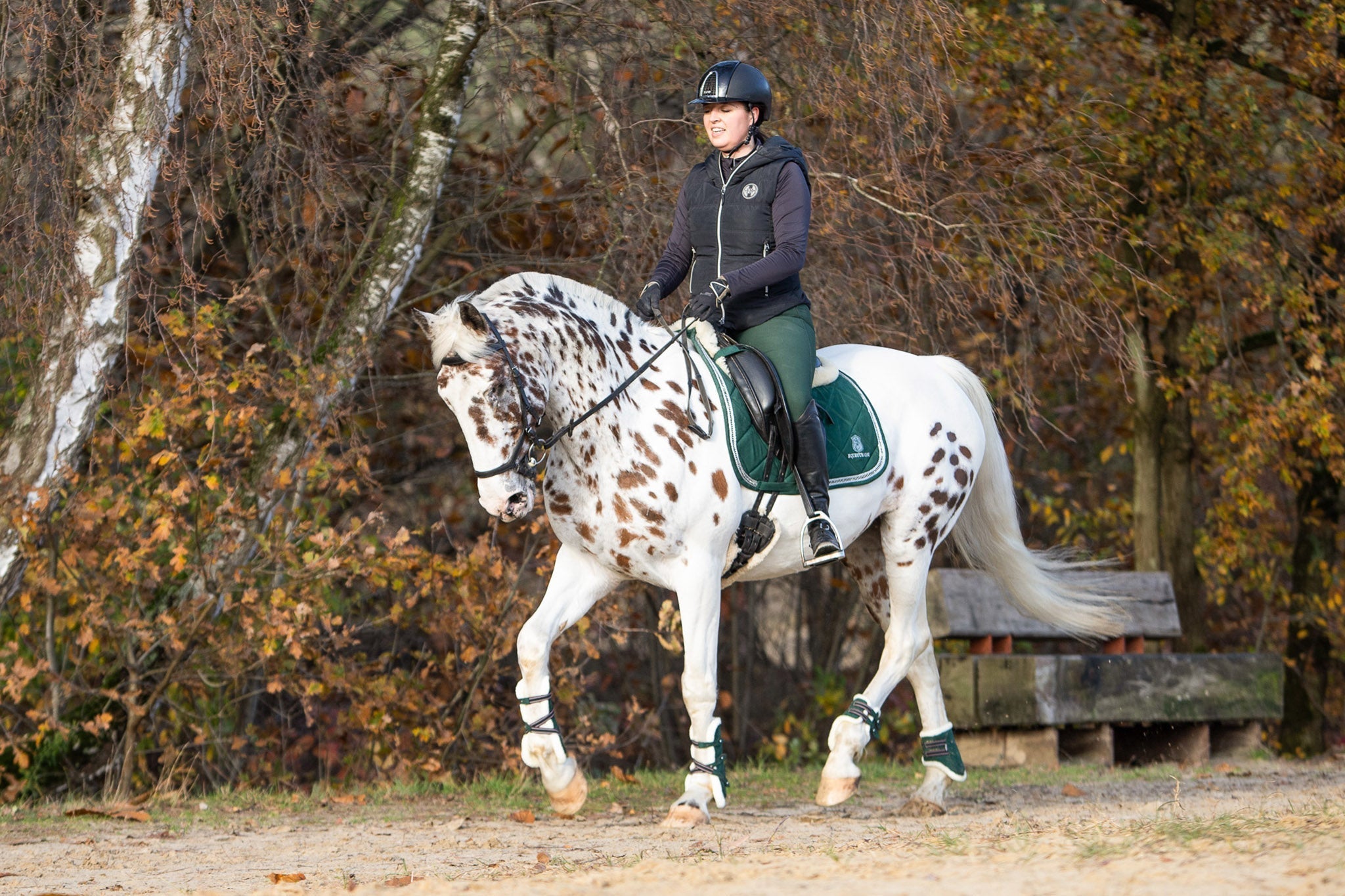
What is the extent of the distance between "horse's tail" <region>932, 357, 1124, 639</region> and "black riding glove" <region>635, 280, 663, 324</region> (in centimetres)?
195

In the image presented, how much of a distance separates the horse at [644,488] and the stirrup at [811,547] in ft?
0.13

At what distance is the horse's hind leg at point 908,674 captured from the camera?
6.21 meters

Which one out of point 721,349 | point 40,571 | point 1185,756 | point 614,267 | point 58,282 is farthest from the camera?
point 1185,756

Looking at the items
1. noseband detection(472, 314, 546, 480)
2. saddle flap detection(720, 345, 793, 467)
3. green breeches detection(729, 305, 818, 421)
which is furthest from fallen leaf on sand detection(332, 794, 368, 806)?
green breeches detection(729, 305, 818, 421)

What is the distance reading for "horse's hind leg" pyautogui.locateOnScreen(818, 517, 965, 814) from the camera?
6.21 m

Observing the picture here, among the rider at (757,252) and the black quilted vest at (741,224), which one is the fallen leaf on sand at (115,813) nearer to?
the rider at (757,252)

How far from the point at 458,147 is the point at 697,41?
104 inches

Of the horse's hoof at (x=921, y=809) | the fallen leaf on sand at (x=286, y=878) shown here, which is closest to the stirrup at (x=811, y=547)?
the horse's hoof at (x=921, y=809)

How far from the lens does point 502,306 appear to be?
543 centimetres

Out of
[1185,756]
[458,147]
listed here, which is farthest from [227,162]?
[1185,756]

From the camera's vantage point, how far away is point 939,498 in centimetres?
662

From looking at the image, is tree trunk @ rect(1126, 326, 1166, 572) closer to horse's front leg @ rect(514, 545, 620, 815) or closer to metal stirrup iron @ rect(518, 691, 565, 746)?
horse's front leg @ rect(514, 545, 620, 815)

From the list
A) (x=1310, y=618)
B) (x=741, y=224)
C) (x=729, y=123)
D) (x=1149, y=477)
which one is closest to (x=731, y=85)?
(x=729, y=123)

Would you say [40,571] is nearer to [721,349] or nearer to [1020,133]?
[721,349]
